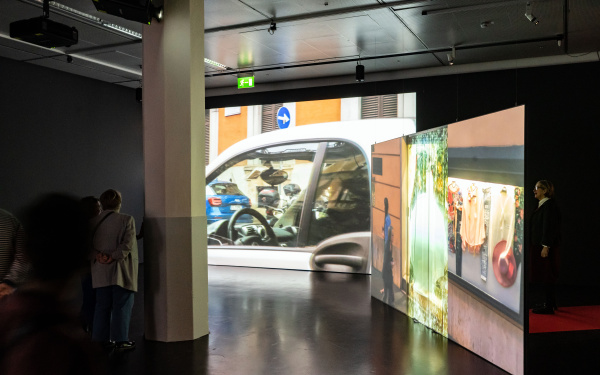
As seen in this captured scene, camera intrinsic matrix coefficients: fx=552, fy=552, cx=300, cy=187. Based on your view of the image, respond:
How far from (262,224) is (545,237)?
20.2 ft

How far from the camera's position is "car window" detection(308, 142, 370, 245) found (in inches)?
411

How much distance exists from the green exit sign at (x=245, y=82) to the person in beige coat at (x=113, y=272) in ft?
17.9

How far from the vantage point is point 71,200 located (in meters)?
1.13

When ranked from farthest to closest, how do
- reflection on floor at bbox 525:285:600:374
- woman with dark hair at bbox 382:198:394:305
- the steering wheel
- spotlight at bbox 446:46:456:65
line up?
the steering wheel → spotlight at bbox 446:46:456:65 → woman with dark hair at bbox 382:198:394:305 → reflection on floor at bbox 525:285:600:374

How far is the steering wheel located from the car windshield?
42 centimetres

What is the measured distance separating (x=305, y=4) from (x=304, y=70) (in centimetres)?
360

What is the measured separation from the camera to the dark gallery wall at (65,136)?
9.08m

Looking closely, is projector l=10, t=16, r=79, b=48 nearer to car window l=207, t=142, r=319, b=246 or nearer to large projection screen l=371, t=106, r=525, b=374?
large projection screen l=371, t=106, r=525, b=374

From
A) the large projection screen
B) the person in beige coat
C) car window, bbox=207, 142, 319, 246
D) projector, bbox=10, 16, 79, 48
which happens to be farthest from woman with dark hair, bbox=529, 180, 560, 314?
projector, bbox=10, 16, 79, 48

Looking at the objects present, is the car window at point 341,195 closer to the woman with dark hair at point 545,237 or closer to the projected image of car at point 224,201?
the projected image of car at point 224,201

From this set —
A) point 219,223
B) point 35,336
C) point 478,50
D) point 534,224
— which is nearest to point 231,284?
point 219,223

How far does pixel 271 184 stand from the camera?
11.3 m

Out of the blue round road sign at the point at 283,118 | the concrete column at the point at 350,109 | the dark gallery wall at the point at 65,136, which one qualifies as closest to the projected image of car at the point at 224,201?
the dark gallery wall at the point at 65,136

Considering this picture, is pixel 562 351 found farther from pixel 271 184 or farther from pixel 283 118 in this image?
pixel 283 118
